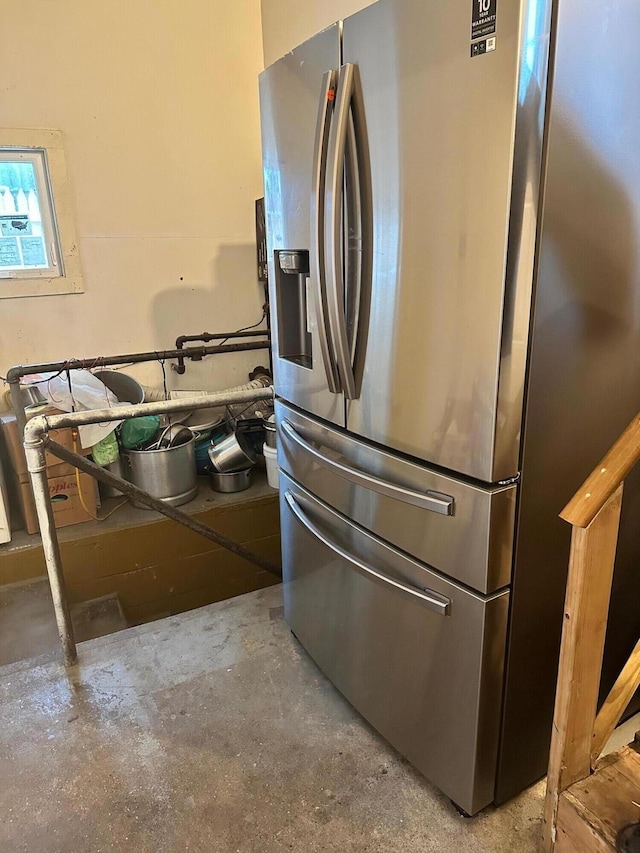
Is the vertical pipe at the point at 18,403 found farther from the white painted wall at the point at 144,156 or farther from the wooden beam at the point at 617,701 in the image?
the wooden beam at the point at 617,701

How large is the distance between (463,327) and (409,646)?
0.77m

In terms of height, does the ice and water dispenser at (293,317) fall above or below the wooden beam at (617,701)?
above

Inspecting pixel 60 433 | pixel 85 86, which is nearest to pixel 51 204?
pixel 85 86

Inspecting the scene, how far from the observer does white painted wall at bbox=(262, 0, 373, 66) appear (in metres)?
2.65

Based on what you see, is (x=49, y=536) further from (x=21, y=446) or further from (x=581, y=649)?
(x=581, y=649)

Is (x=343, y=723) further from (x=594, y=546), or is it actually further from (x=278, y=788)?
(x=594, y=546)

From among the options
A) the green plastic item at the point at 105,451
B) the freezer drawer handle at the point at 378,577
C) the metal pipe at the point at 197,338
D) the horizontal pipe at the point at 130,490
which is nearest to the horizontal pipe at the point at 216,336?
the metal pipe at the point at 197,338

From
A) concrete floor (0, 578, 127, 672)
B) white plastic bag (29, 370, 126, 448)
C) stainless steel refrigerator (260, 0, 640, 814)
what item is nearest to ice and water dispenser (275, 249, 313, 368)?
stainless steel refrigerator (260, 0, 640, 814)

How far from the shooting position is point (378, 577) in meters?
1.39

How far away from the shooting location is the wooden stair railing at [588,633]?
939mm

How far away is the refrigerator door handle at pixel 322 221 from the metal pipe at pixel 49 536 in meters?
0.90

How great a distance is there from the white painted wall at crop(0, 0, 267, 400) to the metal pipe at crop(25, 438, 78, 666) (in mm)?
1574

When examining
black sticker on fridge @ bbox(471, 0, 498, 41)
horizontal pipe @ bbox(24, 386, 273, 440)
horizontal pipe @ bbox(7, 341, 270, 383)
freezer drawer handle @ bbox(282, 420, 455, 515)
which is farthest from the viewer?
horizontal pipe @ bbox(7, 341, 270, 383)

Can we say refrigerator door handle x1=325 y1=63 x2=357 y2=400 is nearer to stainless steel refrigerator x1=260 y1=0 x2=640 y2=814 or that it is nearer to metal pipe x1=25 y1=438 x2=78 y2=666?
stainless steel refrigerator x1=260 y1=0 x2=640 y2=814
